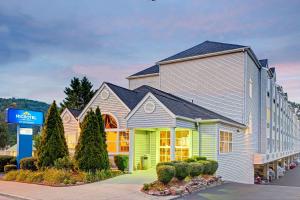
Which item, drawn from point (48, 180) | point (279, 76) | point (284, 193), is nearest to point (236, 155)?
point (284, 193)

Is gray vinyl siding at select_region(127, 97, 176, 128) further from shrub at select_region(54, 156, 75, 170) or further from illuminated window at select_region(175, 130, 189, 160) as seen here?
shrub at select_region(54, 156, 75, 170)

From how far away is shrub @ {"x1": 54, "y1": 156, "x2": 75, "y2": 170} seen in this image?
58.1 feet

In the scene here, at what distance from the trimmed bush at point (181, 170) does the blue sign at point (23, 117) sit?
1094 centimetres

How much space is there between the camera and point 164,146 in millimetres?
22344

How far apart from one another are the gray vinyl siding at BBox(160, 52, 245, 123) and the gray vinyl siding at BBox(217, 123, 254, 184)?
2.13 metres

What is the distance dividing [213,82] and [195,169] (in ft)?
45.0

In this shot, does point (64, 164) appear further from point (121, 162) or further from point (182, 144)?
point (182, 144)

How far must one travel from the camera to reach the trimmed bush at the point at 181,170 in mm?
14904

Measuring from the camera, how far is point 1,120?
63.2m

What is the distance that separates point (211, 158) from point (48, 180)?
32.3 ft

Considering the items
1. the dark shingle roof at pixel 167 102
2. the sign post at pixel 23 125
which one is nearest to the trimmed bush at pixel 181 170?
the dark shingle roof at pixel 167 102

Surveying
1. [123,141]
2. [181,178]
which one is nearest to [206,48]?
[123,141]

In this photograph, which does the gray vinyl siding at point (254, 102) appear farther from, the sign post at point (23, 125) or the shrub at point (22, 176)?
the shrub at point (22, 176)

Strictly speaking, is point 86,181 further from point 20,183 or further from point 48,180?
point 20,183
